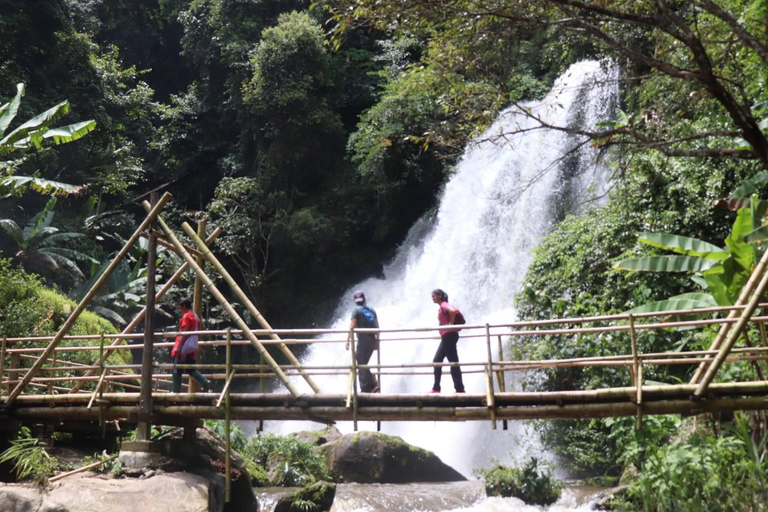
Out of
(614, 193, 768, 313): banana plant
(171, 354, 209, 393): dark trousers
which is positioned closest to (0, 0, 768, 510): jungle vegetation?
Answer: (614, 193, 768, 313): banana plant

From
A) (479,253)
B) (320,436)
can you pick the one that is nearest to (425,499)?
(320,436)

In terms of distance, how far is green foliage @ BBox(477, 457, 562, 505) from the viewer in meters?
11.1

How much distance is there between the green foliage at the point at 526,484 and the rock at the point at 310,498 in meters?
2.58

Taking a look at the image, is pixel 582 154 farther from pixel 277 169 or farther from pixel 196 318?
pixel 196 318

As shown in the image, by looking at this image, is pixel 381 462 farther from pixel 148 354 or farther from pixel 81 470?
pixel 81 470

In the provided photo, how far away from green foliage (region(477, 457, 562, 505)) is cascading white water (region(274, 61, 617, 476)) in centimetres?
344

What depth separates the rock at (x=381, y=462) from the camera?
12992 mm

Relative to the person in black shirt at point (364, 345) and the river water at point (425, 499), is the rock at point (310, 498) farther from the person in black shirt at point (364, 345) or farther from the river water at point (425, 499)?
the person in black shirt at point (364, 345)

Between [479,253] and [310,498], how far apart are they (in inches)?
395

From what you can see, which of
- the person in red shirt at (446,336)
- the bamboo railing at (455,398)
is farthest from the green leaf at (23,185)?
the person in red shirt at (446,336)

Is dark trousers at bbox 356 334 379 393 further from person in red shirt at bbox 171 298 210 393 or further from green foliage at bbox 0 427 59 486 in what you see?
green foliage at bbox 0 427 59 486

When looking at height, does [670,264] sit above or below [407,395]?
above

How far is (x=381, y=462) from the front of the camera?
42.7 ft

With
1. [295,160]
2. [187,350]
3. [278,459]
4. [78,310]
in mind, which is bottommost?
[278,459]
